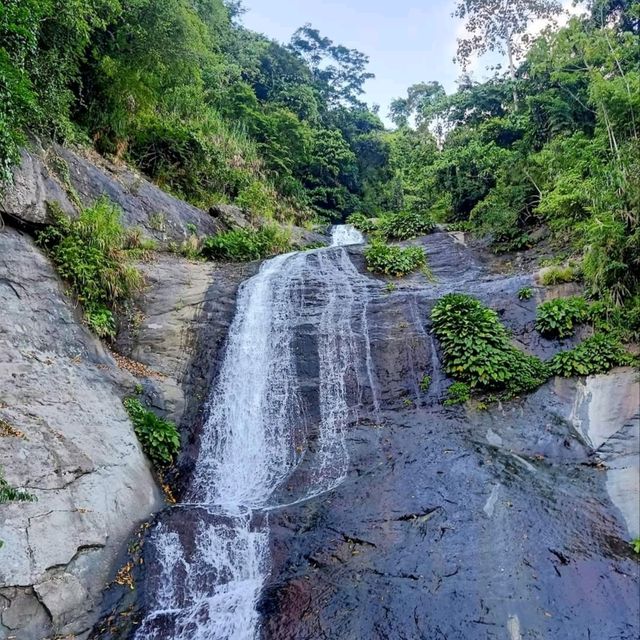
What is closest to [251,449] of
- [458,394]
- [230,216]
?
[458,394]

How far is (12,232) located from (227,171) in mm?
10192

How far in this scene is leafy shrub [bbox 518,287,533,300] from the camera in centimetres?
950

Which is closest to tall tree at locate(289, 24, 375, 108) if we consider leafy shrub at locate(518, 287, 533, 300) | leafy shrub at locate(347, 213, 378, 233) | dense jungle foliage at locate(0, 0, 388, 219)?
dense jungle foliage at locate(0, 0, 388, 219)

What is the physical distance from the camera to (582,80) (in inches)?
533

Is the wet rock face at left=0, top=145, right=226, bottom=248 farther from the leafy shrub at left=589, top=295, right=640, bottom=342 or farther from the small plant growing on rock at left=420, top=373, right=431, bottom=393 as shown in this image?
the leafy shrub at left=589, top=295, right=640, bottom=342

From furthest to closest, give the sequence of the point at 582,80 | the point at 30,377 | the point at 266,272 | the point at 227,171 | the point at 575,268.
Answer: the point at 227,171 < the point at 582,80 < the point at 266,272 < the point at 575,268 < the point at 30,377

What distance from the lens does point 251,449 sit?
7.82 metres

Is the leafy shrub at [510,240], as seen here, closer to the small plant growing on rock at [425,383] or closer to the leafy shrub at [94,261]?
the small plant growing on rock at [425,383]

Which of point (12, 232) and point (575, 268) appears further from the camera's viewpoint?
point (575, 268)

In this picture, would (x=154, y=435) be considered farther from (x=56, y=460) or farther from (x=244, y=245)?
(x=244, y=245)

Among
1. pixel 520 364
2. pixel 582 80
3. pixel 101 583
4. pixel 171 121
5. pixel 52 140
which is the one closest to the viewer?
pixel 101 583

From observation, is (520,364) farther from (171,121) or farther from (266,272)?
(171,121)

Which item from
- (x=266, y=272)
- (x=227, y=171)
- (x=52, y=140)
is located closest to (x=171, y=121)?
(x=227, y=171)

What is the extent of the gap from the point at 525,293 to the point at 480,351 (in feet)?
6.74
